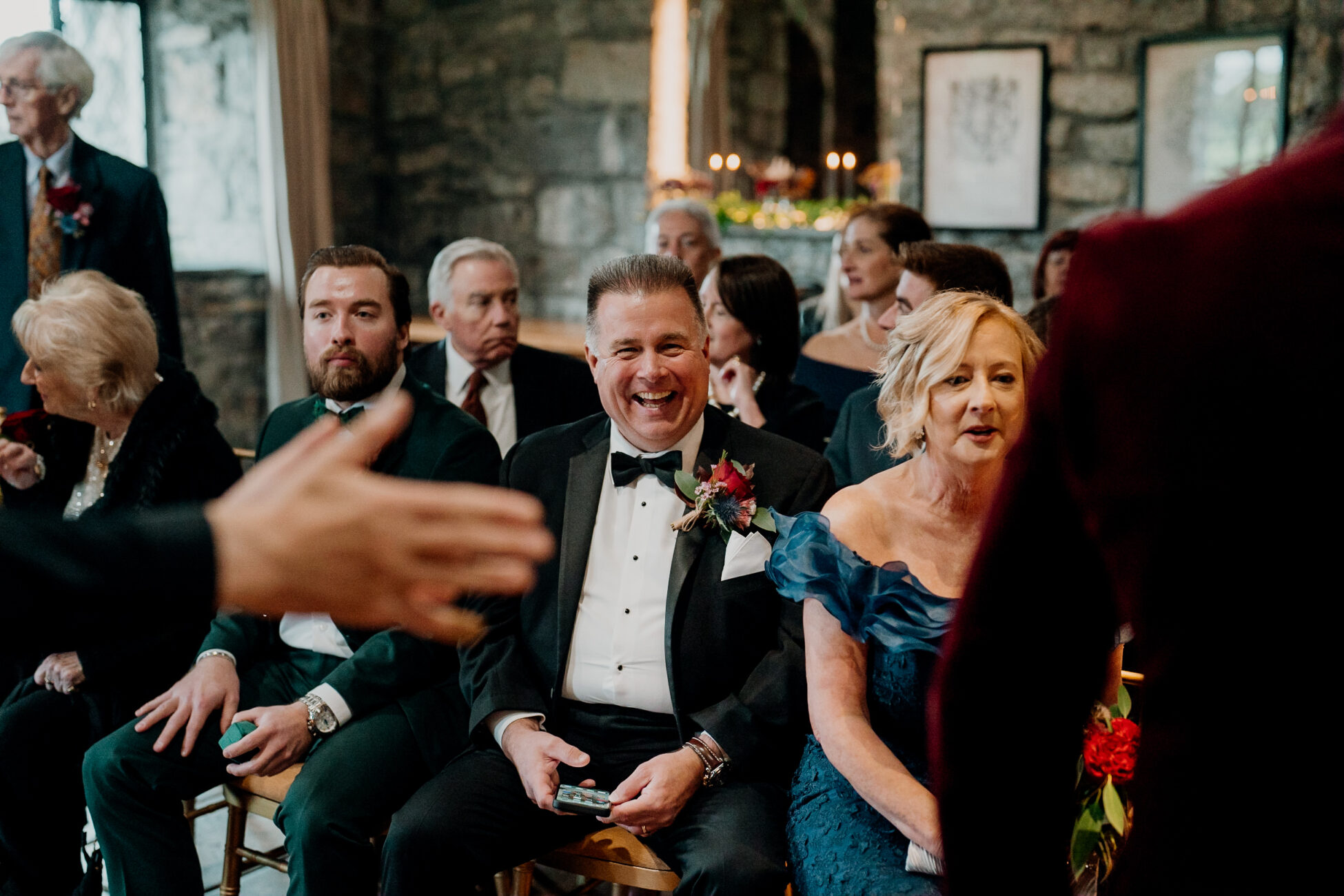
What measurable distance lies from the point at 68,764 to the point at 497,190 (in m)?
5.93

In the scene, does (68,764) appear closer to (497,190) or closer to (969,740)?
(969,740)

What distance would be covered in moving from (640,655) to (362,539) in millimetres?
1516

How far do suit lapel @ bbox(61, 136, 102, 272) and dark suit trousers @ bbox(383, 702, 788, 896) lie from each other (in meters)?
2.43

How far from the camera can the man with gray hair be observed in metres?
3.75

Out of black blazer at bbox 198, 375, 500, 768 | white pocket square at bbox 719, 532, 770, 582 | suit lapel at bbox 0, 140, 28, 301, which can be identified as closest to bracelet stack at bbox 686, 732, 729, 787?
white pocket square at bbox 719, 532, 770, 582

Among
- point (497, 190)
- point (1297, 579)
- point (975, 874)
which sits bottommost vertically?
point (975, 874)

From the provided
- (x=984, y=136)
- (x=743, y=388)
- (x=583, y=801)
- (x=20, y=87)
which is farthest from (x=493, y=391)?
(x=984, y=136)

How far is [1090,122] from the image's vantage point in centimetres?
611

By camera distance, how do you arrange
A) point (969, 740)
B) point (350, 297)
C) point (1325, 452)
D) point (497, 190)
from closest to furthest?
point (1325, 452) → point (969, 740) → point (350, 297) → point (497, 190)

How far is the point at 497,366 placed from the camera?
3.77m

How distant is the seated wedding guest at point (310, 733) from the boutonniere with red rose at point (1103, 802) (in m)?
1.30

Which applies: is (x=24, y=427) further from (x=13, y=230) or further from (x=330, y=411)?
(x=13, y=230)

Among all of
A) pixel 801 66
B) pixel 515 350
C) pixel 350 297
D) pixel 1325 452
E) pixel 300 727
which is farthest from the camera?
pixel 801 66

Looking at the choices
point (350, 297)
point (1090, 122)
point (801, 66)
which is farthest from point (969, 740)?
point (801, 66)
